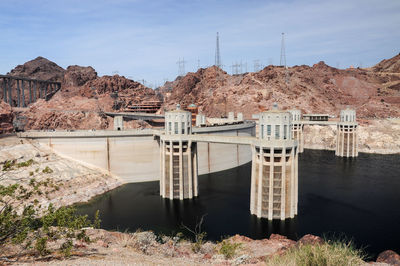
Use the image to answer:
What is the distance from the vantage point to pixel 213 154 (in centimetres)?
6919

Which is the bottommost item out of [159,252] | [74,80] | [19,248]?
[159,252]

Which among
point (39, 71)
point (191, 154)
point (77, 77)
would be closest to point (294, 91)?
point (191, 154)

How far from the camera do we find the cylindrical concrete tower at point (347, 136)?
3526 inches

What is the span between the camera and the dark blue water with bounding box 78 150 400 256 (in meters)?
38.4

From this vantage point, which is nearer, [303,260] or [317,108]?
[303,260]

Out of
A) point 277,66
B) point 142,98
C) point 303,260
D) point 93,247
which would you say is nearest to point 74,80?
point 142,98

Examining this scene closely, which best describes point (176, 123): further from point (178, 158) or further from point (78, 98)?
point (78, 98)

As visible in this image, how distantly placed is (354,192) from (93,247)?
49475 mm

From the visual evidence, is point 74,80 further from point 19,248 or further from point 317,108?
point 19,248

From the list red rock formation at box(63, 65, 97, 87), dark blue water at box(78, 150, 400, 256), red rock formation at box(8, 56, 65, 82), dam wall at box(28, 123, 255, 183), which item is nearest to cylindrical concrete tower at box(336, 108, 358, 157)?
dark blue water at box(78, 150, 400, 256)

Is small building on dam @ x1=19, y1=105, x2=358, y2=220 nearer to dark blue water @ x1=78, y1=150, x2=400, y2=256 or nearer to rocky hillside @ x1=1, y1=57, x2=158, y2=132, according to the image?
dark blue water @ x1=78, y1=150, x2=400, y2=256

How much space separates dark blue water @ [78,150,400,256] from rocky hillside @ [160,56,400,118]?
6912 centimetres

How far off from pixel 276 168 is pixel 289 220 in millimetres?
7522

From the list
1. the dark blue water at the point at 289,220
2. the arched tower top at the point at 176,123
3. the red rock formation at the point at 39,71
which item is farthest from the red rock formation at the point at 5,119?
the red rock formation at the point at 39,71
